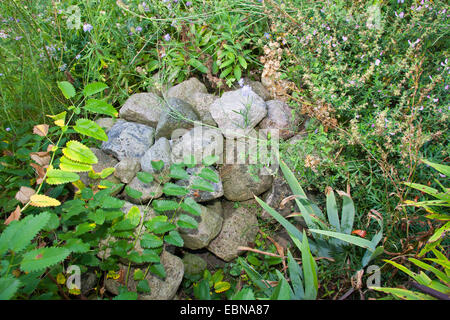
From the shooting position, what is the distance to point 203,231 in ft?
6.56

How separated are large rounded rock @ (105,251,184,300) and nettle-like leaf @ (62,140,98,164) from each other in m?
0.69

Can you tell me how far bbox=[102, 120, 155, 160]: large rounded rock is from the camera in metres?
2.23

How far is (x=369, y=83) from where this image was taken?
225 cm

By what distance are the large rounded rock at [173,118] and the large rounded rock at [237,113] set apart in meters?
0.19

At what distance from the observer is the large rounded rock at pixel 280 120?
2293 mm

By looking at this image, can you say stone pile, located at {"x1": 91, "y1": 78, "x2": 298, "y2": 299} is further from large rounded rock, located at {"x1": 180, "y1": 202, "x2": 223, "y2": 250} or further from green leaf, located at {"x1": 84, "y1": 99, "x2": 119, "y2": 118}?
green leaf, located at {"x1": 84, "y1": 99, "x2": 119, "y2": 118}

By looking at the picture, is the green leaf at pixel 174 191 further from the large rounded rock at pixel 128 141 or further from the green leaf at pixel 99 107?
the large rounded rock at pixel 128 141

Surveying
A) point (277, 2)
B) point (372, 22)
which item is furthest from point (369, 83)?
point (277, 2)

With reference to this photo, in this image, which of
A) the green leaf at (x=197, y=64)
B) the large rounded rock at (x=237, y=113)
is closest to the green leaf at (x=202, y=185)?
the large rounded rock at (x=237, y=113)

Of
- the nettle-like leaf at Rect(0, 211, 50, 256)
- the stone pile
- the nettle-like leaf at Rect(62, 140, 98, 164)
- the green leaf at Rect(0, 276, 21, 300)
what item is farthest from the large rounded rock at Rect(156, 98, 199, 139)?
the green leaf at Rect(0, 276, 21, 300)

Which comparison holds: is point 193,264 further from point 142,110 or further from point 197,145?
point 142,110

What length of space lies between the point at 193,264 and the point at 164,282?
0.88 ft

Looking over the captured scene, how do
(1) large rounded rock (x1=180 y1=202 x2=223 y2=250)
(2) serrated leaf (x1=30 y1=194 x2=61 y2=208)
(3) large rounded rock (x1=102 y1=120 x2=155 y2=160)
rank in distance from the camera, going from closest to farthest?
(2) serrated leaf (x1=30 y1=194 x2=61 y2=208) < (1) large rounded rock (x1=180 y1=202 x2=223 y2=250) < (3) large rounded rock (x1=102 y1=120 x2=155 y2=160)

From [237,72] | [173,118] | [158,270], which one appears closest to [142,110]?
[173,118]
